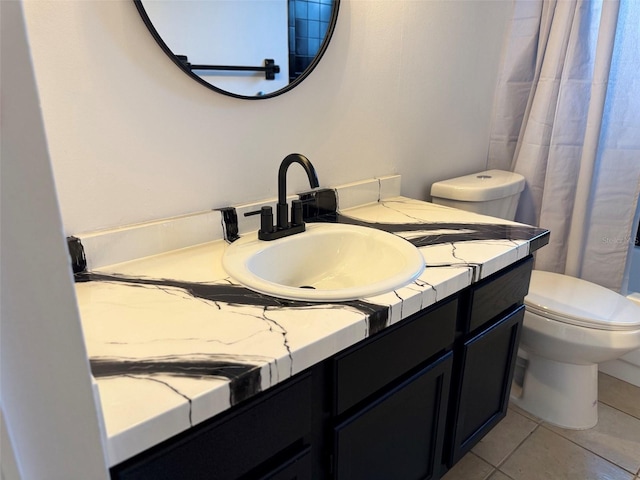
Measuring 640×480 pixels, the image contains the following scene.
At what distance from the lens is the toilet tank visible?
1.58 m

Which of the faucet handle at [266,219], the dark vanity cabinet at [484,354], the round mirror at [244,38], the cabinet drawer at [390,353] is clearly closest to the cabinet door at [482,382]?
the dark vanity cabinet at [484,354]

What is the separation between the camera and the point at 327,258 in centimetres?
119

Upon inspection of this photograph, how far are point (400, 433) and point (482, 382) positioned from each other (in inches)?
14.6

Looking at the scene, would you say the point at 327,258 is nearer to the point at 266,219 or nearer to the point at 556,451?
the point at 266,219

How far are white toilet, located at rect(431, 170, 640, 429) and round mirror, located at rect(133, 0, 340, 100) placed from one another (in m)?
Result: 0.73

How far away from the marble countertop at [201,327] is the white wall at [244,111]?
0.17 meters

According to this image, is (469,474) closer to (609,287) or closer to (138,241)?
(609,287)

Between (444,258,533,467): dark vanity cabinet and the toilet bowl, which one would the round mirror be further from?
the toilet bowl

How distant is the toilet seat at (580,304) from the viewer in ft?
4.74

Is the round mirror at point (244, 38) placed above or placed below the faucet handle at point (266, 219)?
above

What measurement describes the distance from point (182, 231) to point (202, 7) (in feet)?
1.65

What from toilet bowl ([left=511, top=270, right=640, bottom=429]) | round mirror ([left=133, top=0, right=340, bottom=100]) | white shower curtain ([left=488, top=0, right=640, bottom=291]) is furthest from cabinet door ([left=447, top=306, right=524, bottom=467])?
round mirror ([left=133, top=0, right=340, bottom=100])

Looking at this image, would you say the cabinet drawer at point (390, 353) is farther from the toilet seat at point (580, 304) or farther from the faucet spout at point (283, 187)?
the toilet seat at point (580, 304)

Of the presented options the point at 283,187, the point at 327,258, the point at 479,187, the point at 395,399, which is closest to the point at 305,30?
the point at 283,187
